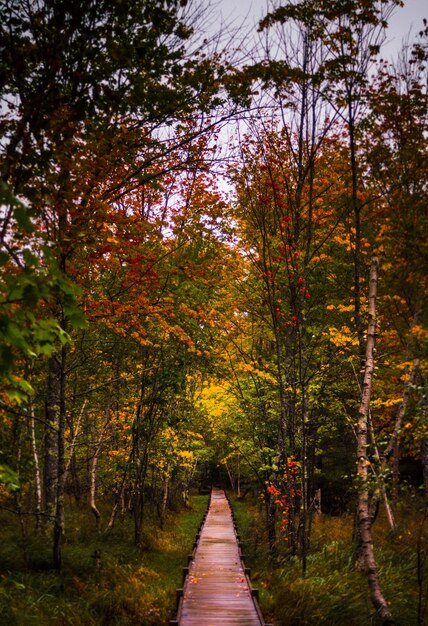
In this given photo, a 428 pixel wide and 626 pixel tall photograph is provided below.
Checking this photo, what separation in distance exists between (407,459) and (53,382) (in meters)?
19.6

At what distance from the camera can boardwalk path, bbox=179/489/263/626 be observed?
8172 mm

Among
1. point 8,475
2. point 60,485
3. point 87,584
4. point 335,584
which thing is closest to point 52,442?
point 60,485

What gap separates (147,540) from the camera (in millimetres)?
14641

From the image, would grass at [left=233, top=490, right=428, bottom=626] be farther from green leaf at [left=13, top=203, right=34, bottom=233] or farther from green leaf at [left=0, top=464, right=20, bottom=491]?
green leaf at [left=13, top=203, right=34, bottom=233]

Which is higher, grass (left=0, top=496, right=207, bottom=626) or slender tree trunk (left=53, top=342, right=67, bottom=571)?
slender tree trunk (left=53, top=342, right=67, bottom=571)

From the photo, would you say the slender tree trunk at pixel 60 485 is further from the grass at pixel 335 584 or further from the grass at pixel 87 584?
the grass at pixel 335 584

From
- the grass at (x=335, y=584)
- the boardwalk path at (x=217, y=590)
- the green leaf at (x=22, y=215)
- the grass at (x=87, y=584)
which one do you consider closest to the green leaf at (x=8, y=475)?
the green leaf at (x=22, y=215)

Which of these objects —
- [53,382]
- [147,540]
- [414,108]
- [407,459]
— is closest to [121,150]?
[53,382]

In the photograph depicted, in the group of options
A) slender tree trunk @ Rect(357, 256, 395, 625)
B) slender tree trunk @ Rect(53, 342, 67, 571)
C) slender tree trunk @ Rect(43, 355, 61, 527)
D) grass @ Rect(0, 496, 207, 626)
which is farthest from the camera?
slender tree trunk @ Rect(43, 355, 61, 527)

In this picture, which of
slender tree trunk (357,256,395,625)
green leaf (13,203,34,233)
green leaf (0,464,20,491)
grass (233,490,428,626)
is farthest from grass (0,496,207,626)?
green leaf (13,203,34,233)

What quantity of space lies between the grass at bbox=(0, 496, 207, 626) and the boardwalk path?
1.61 ft

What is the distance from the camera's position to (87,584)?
9.34 meters

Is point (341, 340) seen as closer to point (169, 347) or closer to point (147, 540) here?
point (169, 347)

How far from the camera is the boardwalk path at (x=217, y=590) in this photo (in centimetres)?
817
